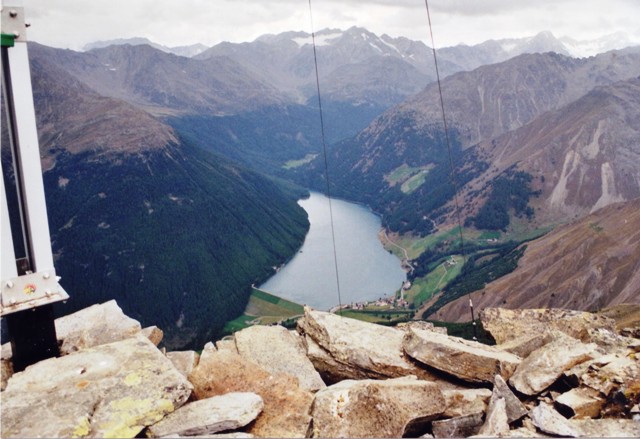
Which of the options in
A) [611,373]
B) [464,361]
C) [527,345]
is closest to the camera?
[611,373]

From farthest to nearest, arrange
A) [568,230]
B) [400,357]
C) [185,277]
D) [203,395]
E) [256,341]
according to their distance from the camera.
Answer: [185,277], [568,230], [256,341], [400,357], [203,395]

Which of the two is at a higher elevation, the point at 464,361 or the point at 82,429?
the point at 82,429

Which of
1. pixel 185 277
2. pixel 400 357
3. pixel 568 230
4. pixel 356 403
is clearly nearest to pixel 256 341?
pixel 400 357

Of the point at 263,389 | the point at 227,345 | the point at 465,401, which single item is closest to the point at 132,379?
the point at 263,389

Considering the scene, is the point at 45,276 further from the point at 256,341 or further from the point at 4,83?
the point at 256,341

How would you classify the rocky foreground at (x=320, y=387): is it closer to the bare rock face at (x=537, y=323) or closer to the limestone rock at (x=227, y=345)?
the limestone rock at (x=227, y=345)

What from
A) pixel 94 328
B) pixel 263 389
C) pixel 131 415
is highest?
pixel 94 328

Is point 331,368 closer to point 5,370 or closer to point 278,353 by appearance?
point 278,353
